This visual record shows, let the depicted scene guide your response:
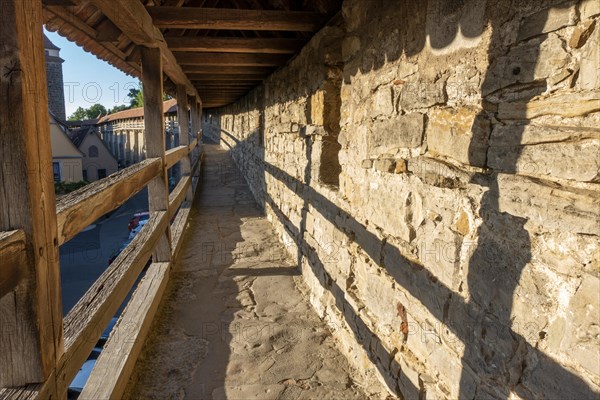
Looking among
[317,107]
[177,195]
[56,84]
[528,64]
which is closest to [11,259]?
[528,64]

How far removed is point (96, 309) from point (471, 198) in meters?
1.75

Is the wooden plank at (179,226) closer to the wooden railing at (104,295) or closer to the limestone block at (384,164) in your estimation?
the wooden railing at (104,295)

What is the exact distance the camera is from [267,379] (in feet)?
8.23

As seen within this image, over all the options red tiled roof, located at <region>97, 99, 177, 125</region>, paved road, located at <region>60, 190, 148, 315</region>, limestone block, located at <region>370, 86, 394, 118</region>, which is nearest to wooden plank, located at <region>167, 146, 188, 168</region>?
limestone block, located at <region>370, 86, 394, 118</region>

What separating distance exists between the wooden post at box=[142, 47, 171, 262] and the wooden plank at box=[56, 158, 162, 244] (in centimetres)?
111

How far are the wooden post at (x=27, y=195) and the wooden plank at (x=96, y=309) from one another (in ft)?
0.64

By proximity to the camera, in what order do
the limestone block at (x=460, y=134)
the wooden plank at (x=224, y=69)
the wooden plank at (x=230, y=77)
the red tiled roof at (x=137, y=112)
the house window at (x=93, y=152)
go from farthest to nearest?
the house window at (x=93, y=152), the red tiled roof at (x=137, y=112), the wooden plank at (x=230, y=77), the wooden plank at (x=224, y=69), the limestone block at (x=460, y=134)

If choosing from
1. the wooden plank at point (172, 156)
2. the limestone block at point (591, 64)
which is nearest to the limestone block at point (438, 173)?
the limestone block at point (591, 64)

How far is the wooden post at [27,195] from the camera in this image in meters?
1.10

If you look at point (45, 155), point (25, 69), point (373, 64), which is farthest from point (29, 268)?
point (373, 64)

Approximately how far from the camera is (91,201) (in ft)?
5.71

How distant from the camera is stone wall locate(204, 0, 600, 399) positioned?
107cm

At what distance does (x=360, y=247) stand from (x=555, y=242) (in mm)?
1524

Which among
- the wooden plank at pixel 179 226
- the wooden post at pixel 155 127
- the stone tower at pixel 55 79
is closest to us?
the wooden post at pixel 155 127
